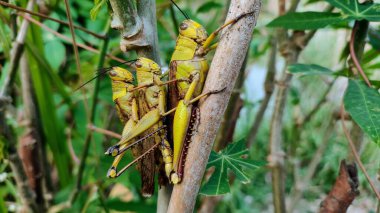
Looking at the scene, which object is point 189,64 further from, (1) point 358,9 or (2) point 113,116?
(2) point 113,116

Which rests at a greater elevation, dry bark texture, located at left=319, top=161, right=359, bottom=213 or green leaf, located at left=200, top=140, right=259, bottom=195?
green leaf, located at left=200, top=140, right=259, bottom=195

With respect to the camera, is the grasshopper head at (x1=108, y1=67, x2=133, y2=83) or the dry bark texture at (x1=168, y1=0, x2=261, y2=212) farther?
the grasshopper head at (x1=108, y1=67, x2=133, y2=83)

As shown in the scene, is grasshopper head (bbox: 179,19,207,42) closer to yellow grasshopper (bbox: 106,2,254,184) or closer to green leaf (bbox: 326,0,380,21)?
yellow grasshopper (bbox: 106,2,254,184)

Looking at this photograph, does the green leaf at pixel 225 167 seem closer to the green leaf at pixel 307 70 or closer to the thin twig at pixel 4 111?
the green leaf at pixel 307 70

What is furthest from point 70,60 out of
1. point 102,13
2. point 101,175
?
point 101,175

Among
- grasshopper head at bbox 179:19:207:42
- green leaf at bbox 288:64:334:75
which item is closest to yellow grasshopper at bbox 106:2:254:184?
grasshopper head at bbox 179:19:207:42

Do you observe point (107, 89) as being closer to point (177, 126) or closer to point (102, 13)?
point (102, 13)

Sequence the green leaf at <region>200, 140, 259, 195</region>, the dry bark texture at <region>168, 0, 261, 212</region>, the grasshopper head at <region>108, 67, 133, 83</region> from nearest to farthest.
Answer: the dry bark texture at <region>168, 0, 261, 212</region> < the green leaf at <region>200, 140, 259, 195</region> < the grasshopper head at <region>108, 67, 133, 83</region>

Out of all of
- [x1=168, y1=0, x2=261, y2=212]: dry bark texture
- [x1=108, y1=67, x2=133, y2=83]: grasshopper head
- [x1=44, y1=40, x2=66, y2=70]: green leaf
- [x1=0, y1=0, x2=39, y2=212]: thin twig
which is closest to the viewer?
[x1=168, y1=0, x2=261, y2=212]: dry bark texture

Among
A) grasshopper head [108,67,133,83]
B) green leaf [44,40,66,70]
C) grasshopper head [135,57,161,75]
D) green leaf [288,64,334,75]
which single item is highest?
grasshopper head [135,57,161,75]
